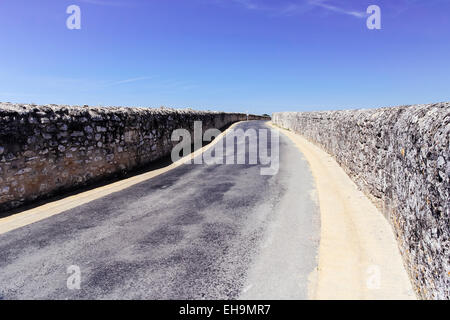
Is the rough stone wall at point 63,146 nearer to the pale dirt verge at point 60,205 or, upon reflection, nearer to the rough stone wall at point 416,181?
the pale dirt verge at point 60,205

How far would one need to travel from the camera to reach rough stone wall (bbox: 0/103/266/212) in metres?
6.00

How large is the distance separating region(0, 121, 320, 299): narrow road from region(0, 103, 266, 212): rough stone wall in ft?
4.74

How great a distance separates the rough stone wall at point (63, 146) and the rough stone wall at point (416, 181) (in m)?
7.48

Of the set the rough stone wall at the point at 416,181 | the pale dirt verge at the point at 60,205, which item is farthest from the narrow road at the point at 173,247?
the rough stone wall at the point at 416,181

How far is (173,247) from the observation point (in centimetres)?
413

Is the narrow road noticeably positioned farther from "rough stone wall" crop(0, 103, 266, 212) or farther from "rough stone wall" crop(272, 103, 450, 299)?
"rough stone wall" crop(0, 103, 266, 212)

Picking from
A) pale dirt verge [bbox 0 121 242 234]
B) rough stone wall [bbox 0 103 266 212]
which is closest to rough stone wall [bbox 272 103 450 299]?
pale dirt verge [bbox 0 121 242 234]

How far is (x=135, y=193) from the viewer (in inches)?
278

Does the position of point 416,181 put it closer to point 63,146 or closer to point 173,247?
point 173,247

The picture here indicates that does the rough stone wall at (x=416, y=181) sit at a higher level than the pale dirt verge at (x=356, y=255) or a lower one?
higher

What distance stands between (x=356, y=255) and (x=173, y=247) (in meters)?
2.71

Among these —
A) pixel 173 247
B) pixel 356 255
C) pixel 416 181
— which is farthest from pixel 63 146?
pixel 416 181

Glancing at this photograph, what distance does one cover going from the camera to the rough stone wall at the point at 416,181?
2.50m

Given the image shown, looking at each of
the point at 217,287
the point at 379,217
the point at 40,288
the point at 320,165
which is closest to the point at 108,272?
the point at 40,288
